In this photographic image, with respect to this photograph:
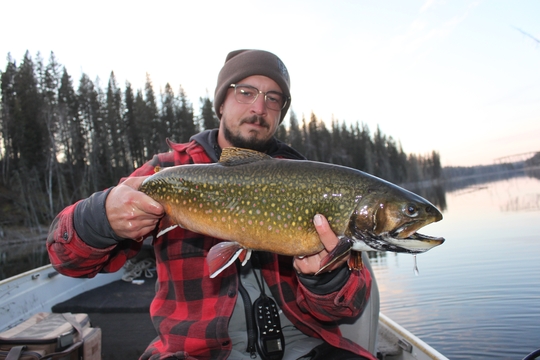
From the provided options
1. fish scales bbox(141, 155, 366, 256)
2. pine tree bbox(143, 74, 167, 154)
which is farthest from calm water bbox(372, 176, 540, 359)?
pine tree bbox(143, 74, 167, 154)

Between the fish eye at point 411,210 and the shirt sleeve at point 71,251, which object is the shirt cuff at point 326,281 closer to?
the fish eye at point 411,210

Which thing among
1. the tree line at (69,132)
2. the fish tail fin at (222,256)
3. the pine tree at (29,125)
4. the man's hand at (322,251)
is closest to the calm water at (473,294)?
the man's hand at (322,251)

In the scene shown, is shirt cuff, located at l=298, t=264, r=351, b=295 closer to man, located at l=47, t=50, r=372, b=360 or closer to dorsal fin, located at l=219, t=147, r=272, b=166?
man, located at l=47, t=50, r=372, b=360

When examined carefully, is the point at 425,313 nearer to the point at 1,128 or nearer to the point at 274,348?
the point at 274,348

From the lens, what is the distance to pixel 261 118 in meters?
4.00

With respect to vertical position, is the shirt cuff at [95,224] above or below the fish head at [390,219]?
above

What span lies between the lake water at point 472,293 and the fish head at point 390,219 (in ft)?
20.0

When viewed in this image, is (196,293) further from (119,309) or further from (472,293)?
(472,293)

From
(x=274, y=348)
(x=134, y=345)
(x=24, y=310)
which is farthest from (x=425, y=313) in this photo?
(x=24, y=310)

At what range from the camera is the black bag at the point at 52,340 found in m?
3.78

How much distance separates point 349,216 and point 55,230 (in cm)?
225

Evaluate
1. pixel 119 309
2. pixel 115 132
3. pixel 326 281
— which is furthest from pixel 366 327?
pixel 115 132

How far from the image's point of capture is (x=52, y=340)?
158 inches

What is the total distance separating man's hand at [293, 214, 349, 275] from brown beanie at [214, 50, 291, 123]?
2.11 metres
